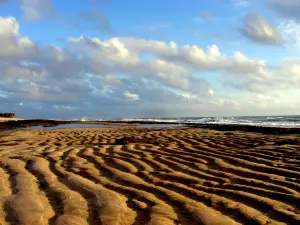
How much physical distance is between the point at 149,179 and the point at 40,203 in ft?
5.09

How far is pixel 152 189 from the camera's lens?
12.7 ft

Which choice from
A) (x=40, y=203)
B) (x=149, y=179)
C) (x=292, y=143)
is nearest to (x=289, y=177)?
(x=149, y=179)

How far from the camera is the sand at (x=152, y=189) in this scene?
2.95 meters

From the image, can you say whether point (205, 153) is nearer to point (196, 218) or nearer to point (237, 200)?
point (237, 200)

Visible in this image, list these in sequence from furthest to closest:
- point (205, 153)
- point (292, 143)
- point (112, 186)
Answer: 1. point (292, 143)
2. point (205, 153)
3. point (112, 186)

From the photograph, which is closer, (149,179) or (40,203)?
(40,203)

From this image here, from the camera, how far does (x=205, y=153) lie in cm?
664

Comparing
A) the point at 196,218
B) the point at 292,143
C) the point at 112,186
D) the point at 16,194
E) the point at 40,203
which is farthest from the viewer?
the point at 292,143

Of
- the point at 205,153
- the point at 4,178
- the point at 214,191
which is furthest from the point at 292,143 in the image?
the point at 4,178

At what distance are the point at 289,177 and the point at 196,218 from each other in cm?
217

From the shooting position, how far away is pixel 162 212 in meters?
3.04

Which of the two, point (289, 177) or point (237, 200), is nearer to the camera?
point (237, 200)

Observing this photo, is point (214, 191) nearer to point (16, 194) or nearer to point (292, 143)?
point (16, 194)

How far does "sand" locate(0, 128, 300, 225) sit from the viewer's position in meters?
2.95
